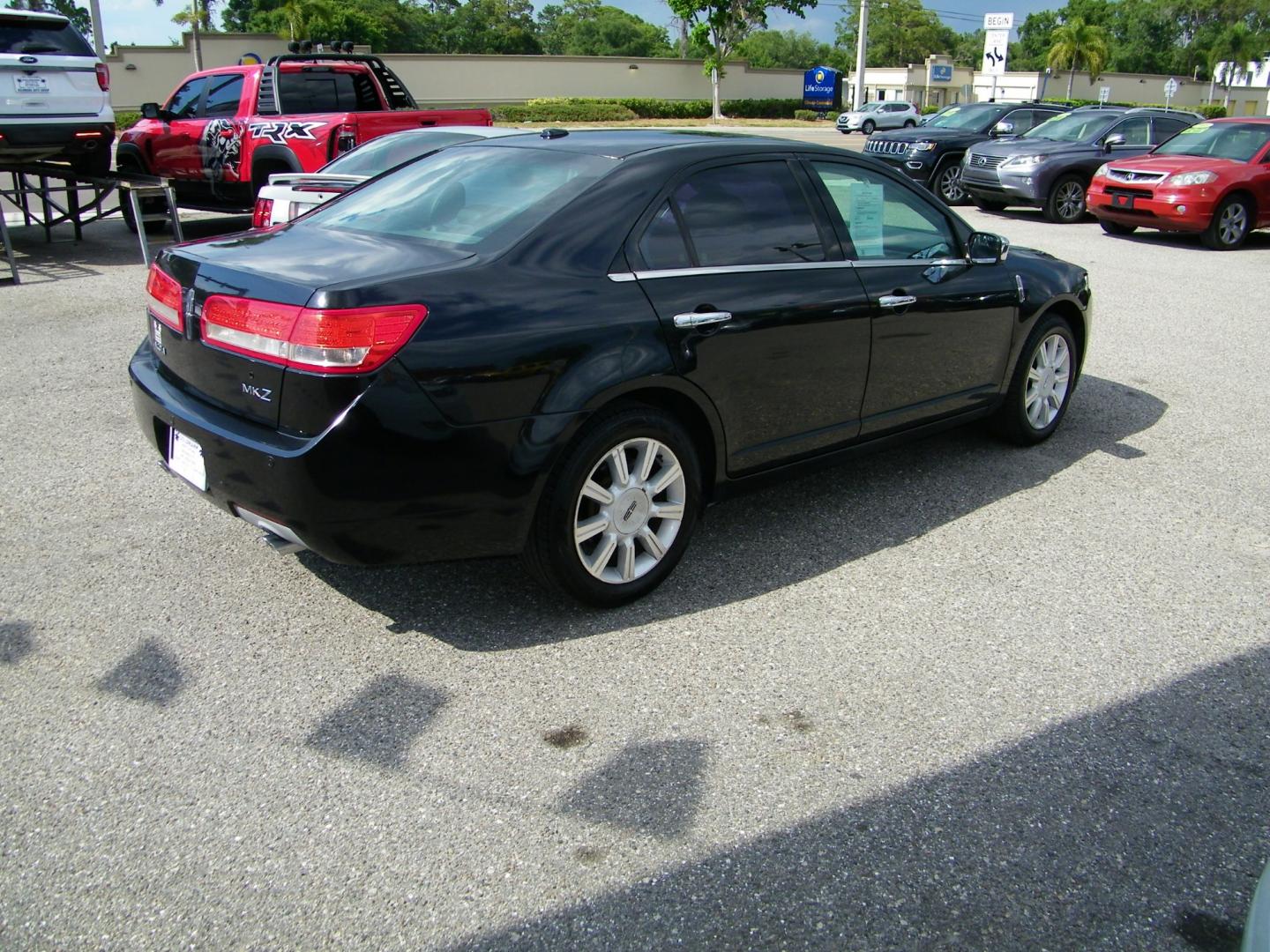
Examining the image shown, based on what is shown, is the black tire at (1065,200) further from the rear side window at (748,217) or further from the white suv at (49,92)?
the rear side window at (748,217)

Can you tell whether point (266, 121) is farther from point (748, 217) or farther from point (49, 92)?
point (748, 217)

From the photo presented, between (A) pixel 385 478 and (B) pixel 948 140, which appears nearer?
(A) pixel 385 478

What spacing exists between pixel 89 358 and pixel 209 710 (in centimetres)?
485

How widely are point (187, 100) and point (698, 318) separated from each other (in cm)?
1100

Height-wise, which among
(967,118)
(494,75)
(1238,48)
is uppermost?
(1238,48)

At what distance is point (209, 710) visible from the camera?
3.22 m

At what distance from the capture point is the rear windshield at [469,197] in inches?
→ 147

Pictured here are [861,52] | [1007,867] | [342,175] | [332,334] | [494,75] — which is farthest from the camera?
[494,75]

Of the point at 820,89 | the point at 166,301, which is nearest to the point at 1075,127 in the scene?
the point at 166,301

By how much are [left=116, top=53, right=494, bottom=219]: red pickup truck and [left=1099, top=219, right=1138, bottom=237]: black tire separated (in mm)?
8457

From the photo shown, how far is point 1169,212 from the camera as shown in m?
13.6

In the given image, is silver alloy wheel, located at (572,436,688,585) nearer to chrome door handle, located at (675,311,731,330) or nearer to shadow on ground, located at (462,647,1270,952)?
chrome door handle, located at (675,311,731,330)

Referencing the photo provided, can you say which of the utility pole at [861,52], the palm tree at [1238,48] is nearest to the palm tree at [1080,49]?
the palm tree at [1238,48]

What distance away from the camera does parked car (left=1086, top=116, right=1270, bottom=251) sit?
44.4ft
